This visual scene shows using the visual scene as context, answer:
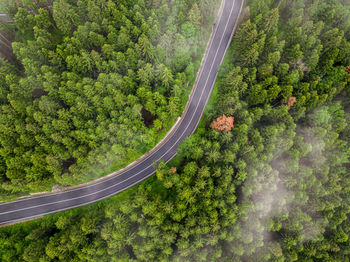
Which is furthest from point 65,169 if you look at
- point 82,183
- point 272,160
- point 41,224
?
point 272,160

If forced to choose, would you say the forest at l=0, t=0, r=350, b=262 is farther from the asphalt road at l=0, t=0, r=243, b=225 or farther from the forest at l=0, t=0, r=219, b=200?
the forest at l=0, t=0, r=219, b=200

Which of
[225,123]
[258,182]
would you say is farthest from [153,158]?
[258,182]

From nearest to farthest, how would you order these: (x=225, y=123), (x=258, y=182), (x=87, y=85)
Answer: (x=258, y=182)
(x=87, y=85)
(x=225, y=123)

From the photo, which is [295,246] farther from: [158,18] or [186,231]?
[158,18]

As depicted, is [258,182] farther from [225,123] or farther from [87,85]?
[87,85]

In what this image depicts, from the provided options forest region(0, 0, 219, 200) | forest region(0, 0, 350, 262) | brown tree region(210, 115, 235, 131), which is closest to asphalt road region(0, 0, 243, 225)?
forest region(0, 0, 350, 262)

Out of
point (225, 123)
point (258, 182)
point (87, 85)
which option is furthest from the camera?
point (225, 123)
